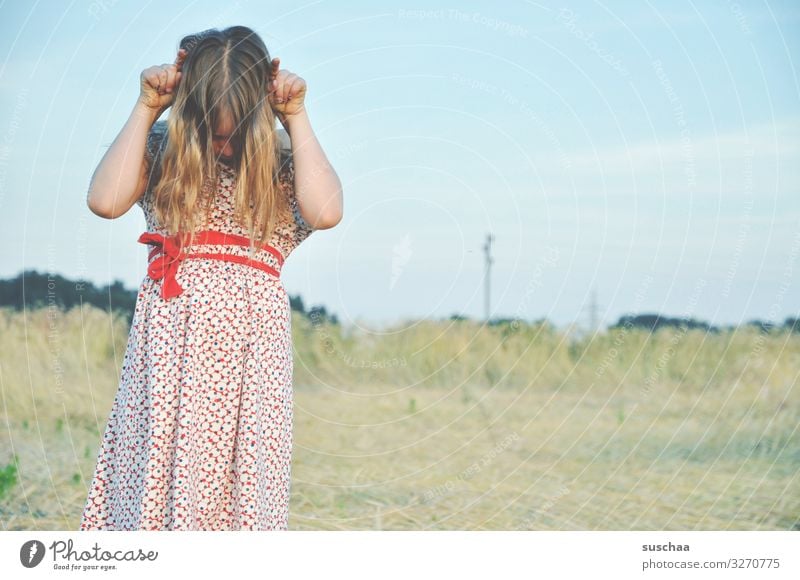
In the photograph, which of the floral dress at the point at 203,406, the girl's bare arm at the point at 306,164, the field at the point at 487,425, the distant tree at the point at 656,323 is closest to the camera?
the floral dress at the point at 203,406

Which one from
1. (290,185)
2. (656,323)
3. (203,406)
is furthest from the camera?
(656,323)

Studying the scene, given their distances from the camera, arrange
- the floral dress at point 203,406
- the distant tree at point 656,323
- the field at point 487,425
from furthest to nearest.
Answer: the distant tree at point 656,323 < the field at point 487,425 < the floral dress at point 203,406

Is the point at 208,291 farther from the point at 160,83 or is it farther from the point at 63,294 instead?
the point at 63,294

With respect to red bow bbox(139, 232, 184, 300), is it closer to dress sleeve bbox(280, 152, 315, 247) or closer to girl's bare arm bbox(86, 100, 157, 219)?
girl's bare arm bbox(86, 100, 157, 219)

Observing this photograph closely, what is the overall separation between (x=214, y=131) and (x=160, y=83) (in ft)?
0.54

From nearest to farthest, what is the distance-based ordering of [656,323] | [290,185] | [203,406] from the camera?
[203,406]
[290,185]
[656,323]

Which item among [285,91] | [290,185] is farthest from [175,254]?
[285,91]

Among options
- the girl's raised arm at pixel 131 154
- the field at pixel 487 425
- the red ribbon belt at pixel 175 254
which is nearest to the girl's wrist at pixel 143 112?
the girl's raised arm at pixel 131 154

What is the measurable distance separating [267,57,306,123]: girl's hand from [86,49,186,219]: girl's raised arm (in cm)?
21

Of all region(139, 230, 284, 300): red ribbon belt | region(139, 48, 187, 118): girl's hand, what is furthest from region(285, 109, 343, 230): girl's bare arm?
region(139, 48, 187, 118): girl's hand

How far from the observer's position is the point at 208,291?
2578mm

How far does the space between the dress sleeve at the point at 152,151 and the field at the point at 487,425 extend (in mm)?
1578

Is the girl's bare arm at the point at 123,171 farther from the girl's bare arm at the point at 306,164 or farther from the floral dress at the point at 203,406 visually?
the girl's bare arm at the point at 306,164

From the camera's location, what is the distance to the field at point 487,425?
13.8 ft
